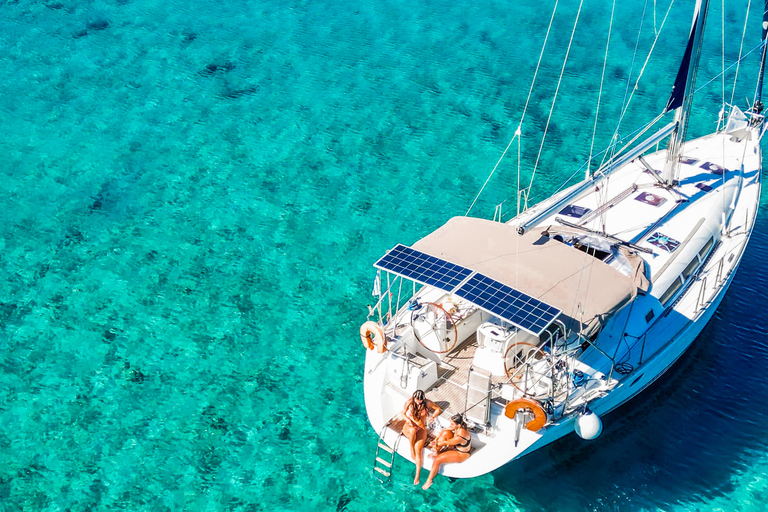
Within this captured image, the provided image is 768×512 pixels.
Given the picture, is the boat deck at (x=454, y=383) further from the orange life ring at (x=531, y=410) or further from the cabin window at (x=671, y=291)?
the cabin window at (x=671, y=291)

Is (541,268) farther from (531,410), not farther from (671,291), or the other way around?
(671,291)

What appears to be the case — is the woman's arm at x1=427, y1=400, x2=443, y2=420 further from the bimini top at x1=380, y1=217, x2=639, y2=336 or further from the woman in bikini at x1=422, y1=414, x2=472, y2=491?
the bimini top at x1=380, y1=217, x2=639, y2=336

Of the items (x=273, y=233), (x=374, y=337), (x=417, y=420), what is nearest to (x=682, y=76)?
(x=374, y=337)

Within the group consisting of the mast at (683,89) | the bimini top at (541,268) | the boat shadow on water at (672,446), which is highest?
the mast at (683,89)

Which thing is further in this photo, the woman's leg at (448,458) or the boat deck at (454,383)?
the boat deck at (454,383)

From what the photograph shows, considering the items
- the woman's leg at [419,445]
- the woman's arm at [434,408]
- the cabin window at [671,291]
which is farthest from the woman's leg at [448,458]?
the cabin window at [671,291]

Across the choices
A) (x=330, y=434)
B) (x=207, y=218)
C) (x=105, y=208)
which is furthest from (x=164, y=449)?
(x=105, y=208)

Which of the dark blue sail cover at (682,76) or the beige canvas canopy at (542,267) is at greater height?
the dark blue sail cover at (682,76)
